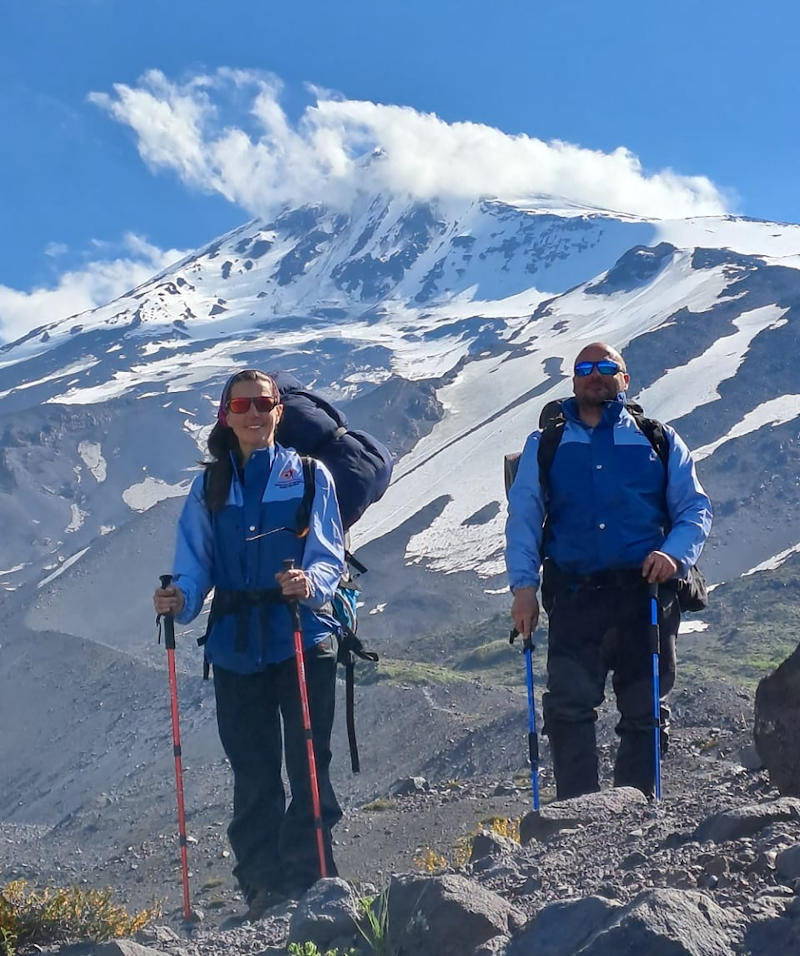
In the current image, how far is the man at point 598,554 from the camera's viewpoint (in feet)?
17.2

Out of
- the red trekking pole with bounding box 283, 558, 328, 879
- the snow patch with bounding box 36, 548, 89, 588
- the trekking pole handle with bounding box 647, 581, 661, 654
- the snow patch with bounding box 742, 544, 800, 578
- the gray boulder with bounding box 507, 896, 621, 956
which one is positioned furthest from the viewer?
the snow patch with bounding box 36, 548, 89, 588

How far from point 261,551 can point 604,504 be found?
4.96 ft

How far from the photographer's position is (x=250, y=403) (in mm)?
5148

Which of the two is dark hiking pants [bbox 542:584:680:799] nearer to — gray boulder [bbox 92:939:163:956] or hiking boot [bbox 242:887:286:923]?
hiking boot [bbox 242:887:286:923]

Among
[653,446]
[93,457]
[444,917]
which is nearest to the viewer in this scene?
[444,917]

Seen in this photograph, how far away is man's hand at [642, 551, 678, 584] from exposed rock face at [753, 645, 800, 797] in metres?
0.59

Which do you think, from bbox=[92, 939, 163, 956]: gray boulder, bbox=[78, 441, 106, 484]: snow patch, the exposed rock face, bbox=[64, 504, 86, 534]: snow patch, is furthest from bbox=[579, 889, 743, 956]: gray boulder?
bbox=[78, 441, 106, 484]: snow patch

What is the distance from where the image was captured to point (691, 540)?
17.1 ft

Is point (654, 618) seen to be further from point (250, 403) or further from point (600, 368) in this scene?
point (250, 403)

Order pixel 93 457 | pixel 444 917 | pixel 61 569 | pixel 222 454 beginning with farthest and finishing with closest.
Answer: pixel 93 457, pixel 61 569, pixel 222 454, pixel 444 917

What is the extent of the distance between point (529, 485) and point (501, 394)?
11329cm

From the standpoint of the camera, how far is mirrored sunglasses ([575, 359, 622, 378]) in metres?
5.40

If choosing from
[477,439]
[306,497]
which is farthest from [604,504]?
[477,439]

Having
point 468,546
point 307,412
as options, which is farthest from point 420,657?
point 307,412
